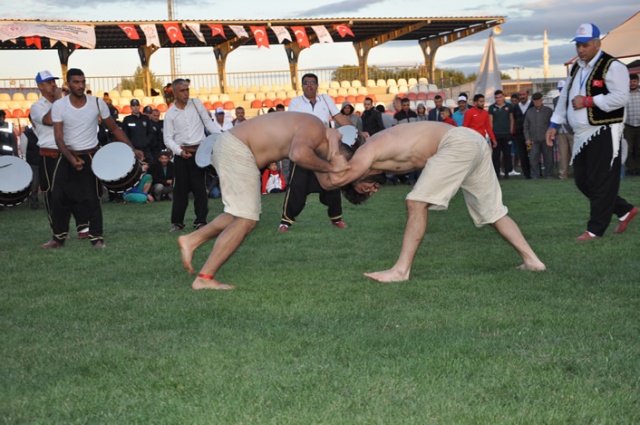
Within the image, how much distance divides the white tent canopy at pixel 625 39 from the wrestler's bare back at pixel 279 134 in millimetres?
20234

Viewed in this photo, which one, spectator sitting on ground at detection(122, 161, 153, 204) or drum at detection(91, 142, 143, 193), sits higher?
drum at detection(91, 142, 143, 193)

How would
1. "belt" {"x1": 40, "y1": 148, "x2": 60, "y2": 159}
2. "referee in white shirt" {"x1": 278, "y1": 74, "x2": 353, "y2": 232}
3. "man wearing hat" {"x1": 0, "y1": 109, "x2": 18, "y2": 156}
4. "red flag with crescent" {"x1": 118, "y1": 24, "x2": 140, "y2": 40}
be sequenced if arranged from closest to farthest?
1. "belt" {"x1": 40, "y1": 148, "x2": 60, "y2": 159}
2. "referee in white shirt" {"x1": 278, "y1": 74, "x2": 353, "y2": 232}
3. "man wearing hat" {"x1": 0, "y1": 109, "x2": 18, "y2": 156}
4. "red flag with crescent" {"x1": 118, "y1": 24, "x2": 140, "y2": 40}

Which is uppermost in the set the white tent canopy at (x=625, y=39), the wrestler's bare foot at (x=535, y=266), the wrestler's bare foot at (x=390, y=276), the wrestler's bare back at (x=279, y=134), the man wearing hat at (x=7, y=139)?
the white tent canopy at (x=625, y=39)

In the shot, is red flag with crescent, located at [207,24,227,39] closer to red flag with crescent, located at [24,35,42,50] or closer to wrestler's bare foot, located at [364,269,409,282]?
red flag with crescent, located at [24,35,42,50]

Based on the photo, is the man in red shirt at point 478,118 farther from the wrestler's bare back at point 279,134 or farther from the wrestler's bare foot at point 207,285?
the wrestler's bare foot at point 207,285

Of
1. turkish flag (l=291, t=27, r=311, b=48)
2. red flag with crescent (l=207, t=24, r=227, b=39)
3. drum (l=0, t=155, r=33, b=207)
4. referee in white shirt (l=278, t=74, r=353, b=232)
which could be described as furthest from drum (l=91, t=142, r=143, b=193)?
turkish flag (l=291, t=27, r=311, b=48)

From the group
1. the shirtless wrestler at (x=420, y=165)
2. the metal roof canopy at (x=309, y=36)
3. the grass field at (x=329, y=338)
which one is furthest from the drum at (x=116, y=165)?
the metal roof canopy at (x=309, y=36)

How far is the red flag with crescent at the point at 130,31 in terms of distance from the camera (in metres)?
30.4

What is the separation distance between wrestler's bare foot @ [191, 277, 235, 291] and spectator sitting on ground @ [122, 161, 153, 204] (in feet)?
34.0

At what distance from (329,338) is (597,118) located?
5217 millimetres

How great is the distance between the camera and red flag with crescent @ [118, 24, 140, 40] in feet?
99.8

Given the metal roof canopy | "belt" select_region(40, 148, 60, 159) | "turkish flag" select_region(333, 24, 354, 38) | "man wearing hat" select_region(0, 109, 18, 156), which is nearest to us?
"belt" select_region(40, 148, 60, 159)

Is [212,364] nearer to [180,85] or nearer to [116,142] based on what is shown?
[116,142]

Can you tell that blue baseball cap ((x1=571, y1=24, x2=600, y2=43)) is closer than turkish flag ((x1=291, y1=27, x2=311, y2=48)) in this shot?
Yes
